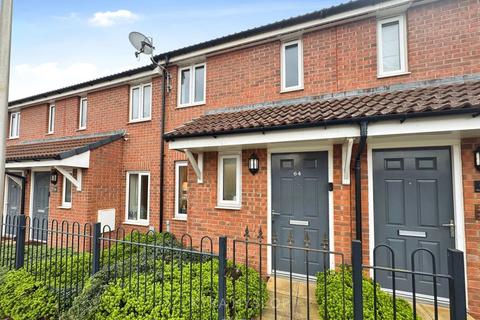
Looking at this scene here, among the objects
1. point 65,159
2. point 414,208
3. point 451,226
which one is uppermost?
point 65,159

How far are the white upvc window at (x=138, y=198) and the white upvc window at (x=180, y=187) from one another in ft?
3.81

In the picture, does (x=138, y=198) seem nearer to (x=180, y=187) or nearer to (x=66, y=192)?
(x=180, y=187)

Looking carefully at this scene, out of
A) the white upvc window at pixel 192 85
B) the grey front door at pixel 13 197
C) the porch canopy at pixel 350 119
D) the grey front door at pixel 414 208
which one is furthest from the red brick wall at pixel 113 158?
the grey front door at pixel 414 208

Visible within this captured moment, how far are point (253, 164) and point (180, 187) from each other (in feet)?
10.4

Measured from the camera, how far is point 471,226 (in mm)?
4184

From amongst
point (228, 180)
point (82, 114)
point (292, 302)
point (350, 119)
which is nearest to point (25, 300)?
point (228, 180)

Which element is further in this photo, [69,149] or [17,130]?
[17,130]

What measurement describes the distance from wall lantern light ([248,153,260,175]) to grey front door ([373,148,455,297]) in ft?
7.88

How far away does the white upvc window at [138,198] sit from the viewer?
8.52 m

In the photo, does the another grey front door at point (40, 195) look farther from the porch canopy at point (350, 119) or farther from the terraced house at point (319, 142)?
the porch canopy at point (350, 119)

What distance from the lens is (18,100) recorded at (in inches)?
455

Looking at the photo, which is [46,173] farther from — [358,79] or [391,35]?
[391,35]

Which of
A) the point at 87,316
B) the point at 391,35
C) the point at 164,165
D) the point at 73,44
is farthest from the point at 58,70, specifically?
the point at 391,35

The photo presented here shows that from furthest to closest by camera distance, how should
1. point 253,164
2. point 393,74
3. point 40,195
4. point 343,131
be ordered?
point 40,195 → point 253,164 → point 393,74 → point 343,131
